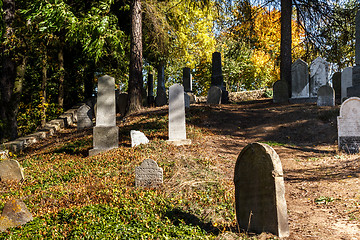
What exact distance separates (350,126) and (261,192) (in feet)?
21.3

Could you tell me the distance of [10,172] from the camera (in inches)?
320

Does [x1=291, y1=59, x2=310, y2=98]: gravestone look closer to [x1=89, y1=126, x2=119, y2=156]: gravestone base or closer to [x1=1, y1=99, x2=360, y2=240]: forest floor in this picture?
[x1=1, y1=99, x2=360, y2=240]: forest floor

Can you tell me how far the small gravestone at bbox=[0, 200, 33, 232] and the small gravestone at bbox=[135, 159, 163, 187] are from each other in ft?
7.27

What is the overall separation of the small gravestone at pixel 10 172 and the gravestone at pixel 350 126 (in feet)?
29.5

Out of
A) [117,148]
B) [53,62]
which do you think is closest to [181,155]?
[117,148]

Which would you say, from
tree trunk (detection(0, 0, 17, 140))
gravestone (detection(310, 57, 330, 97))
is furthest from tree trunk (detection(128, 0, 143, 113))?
gravestone (detection(310, 57, 330, 97))

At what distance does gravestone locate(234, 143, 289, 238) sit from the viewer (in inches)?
162

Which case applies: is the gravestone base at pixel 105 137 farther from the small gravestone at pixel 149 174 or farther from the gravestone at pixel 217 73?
the gravestone at pixel 217 73

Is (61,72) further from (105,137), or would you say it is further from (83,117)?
(105,137)

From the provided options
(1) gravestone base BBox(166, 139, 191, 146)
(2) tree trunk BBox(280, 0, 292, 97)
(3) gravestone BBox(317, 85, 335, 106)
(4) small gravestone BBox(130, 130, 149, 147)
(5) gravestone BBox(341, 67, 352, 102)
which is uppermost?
(2) tree trunk BBox(280, 0, 292, 97)

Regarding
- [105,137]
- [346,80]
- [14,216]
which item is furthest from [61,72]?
[346,80]

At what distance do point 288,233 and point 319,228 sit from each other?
2.56 feet

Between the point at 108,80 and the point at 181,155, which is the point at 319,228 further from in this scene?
the point at 108,80

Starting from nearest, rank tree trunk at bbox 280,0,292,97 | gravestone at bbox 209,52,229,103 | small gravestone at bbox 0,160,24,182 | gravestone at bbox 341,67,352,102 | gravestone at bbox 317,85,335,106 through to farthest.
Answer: small gravestone at bbox 0,160,24,182 < gravestone at bbox 317,85,335,106 < gravestone at bbox 341,67,352,102 < tree trunk at bbox 280,0,292,97 < gravestone at bbox 209,52,229,103
